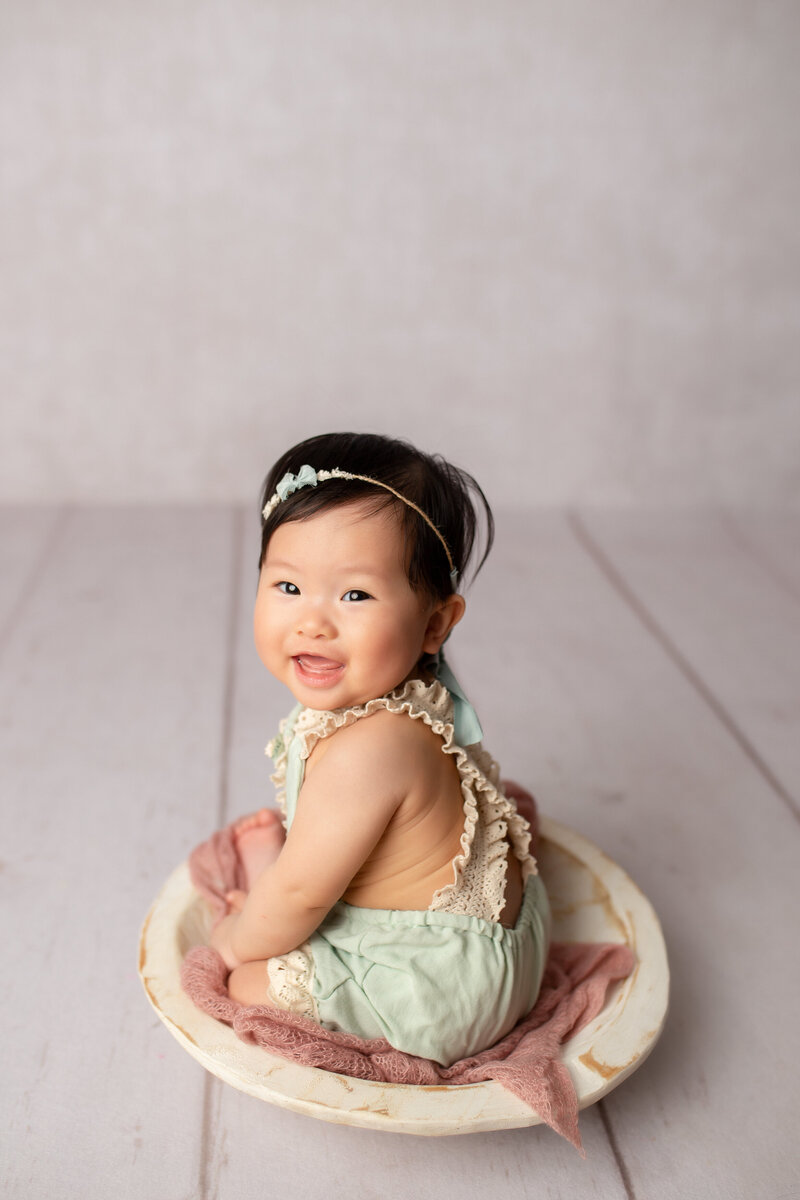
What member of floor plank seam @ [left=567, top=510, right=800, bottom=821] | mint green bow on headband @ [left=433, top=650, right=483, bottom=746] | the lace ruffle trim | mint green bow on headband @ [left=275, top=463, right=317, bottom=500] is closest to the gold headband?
mint green bow on headband @ [left=275, top=463, right=317, bottom=500]

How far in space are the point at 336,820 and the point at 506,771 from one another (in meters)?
0.61

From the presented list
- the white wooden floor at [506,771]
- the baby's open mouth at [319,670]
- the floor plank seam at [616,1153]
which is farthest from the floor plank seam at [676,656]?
the baby's open mouth at [319,670]

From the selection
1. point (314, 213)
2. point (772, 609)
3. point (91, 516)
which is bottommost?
point (91, 516)

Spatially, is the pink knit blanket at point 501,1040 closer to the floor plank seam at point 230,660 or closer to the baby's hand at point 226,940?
the baby's hand at point 226,940

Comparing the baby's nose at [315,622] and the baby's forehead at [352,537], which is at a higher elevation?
the baby's forehead at [352,537]

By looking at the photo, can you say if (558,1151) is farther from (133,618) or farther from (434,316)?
(434,316)

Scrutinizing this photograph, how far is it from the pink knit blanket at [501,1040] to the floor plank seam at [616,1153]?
83mm

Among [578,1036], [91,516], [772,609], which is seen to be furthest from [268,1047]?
[91,516]

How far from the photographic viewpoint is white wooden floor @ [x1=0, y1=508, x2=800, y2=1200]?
868mm

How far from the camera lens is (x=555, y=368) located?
7.93 feet

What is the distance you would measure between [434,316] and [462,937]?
5.61ft

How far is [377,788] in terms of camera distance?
841mm

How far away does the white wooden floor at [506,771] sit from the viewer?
0.87m

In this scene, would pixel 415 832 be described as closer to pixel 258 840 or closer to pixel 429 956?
pixel 429 956
